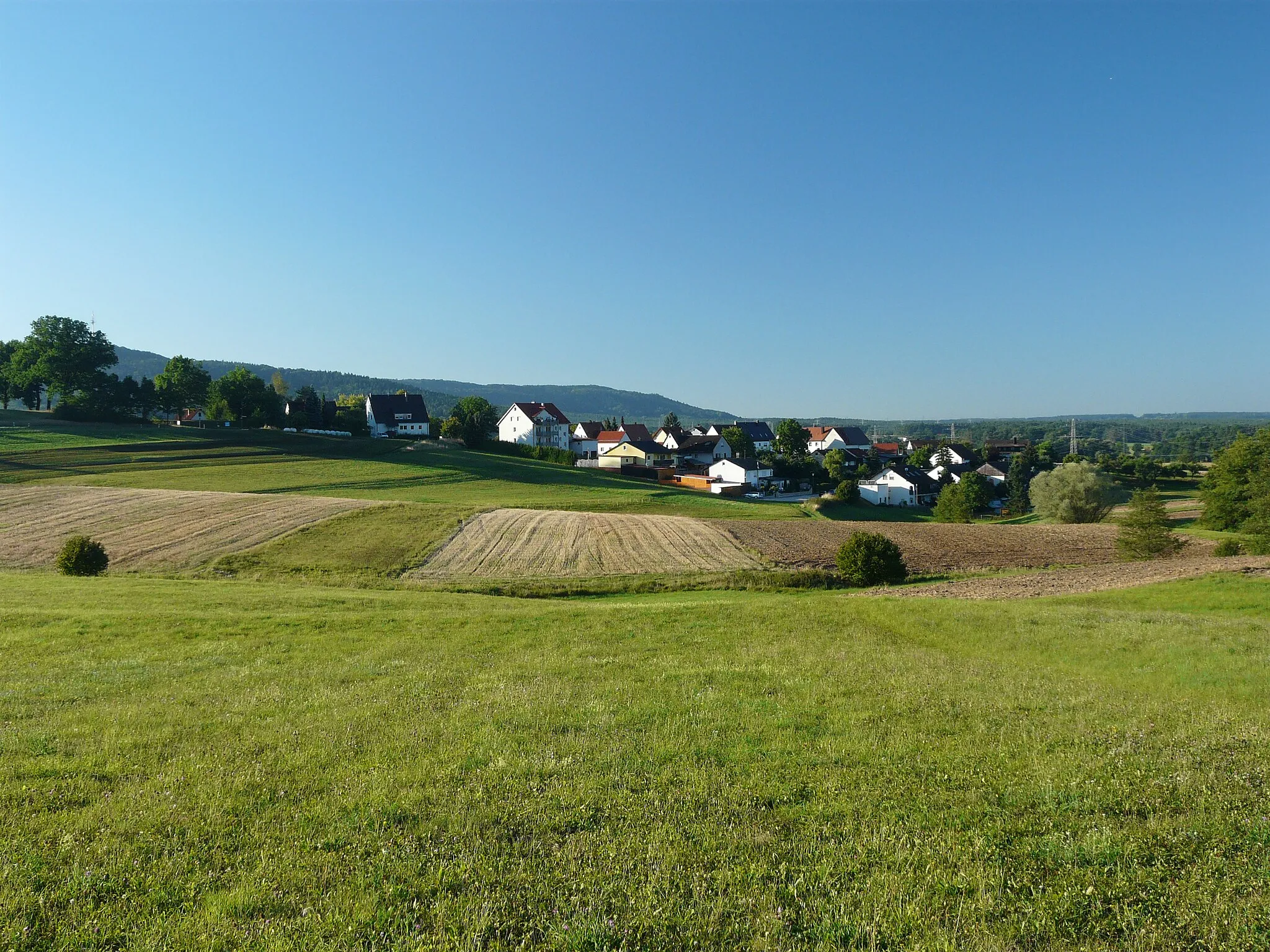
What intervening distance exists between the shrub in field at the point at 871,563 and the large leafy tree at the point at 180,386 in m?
115

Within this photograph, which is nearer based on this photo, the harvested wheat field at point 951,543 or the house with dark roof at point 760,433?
the harvested wheat field at point 951,543

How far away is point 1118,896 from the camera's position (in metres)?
5.65

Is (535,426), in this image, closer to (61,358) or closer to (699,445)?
(699,445)

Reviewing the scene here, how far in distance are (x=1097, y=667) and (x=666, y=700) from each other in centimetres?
1192

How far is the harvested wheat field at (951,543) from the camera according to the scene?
4256 cm

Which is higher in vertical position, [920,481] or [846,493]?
[920,481]

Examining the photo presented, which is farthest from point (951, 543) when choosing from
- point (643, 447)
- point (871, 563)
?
point (643, 447)

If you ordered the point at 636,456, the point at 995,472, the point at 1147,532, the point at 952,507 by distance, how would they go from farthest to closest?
the point at 995,472
the point at 636,456
the point at 952,507
the point at 1147,532

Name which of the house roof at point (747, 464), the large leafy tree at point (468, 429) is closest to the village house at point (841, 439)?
the house roof at point (747, 464)

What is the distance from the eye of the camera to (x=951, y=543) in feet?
160

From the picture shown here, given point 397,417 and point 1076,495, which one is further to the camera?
point 397,417

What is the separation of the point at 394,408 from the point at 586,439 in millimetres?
39587

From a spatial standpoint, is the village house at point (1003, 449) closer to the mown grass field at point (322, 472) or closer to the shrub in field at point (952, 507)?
the shrub in field at point (952, 507)

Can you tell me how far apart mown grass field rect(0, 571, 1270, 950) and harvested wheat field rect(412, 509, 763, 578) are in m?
22.8
